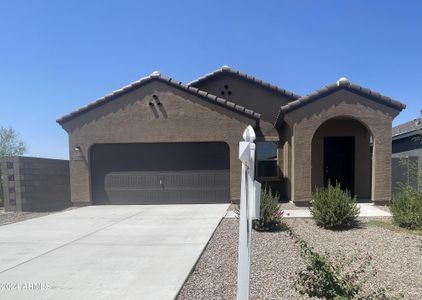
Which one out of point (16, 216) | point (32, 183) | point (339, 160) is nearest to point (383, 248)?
point (339, 160)

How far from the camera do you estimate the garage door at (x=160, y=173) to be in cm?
1411

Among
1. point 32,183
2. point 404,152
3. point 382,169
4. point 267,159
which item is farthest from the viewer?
point 404,152

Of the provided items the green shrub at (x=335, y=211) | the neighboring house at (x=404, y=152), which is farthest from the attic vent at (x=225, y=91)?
the green shrub at (x=335, y=211)

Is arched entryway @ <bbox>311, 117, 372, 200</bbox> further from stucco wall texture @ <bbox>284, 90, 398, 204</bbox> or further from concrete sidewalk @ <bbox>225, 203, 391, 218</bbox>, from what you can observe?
concrete sidewalk @ <bbox>225, 203, 391, 218</bbox>

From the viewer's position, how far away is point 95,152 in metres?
14.5

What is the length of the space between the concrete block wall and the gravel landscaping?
8.76m

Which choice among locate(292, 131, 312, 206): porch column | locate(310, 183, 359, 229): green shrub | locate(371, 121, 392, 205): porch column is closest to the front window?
locate(292, 131, 312, 206): porch column

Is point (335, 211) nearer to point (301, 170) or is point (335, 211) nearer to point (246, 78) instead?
point (301, 170)

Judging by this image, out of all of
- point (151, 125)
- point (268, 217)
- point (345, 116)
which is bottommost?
point (268, 217)

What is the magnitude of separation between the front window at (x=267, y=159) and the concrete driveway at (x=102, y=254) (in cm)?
431

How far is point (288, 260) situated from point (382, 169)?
25.7 ft

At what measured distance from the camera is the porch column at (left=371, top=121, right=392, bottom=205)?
1212 cm

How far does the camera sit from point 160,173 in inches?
562

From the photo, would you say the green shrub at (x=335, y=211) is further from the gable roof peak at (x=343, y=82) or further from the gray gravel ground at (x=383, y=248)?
the gable roof peak at (x=343, y=82)
